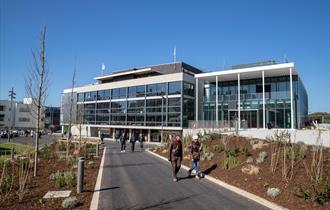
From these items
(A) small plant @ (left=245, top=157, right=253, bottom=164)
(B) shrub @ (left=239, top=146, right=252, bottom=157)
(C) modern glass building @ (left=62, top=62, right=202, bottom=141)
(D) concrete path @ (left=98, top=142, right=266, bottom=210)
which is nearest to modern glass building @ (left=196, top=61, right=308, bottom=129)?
(C) modern glass building @ (left=62, top=62, right=202, bottom=141)

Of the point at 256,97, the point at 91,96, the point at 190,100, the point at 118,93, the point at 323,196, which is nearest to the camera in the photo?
the point at 323,196

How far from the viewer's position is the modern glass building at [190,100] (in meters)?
37.5

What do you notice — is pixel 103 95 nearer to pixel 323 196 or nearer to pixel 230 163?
pixel 230 163

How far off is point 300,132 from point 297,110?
20.1m

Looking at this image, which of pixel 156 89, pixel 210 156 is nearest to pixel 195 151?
pixel 210 156

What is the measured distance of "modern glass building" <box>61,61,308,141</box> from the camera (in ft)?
123

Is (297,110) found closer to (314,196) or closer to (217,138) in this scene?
(217,138)

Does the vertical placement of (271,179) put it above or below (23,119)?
below

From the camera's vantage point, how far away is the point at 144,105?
2013 inches

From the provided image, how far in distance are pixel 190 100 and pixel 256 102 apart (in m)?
11.2

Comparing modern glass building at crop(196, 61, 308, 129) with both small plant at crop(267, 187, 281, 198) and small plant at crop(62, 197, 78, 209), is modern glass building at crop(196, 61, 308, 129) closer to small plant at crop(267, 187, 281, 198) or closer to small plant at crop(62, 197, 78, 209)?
small plant at crop(267, 187, 281, 198)

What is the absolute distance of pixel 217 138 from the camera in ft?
64.7

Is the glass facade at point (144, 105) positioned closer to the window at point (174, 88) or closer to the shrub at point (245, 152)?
the window at point (174, 88)

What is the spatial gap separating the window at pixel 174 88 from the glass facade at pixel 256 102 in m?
4.94
